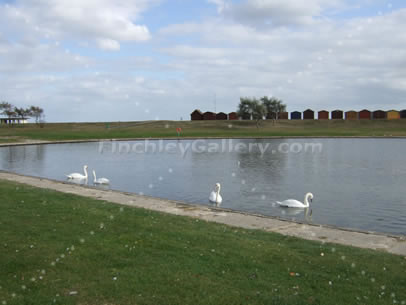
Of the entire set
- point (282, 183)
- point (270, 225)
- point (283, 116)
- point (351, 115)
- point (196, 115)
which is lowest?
point (282, 183)

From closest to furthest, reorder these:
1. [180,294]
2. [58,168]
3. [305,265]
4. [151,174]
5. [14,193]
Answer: [180,294] → [305,265] → [14,193] → [151,174] → [58,168]

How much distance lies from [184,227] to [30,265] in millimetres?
4491

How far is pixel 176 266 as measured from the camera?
26.4 ft

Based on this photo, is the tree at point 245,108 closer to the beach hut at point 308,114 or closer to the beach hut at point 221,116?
the beach hut at point 221,116

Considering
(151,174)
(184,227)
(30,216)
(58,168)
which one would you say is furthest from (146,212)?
(58,168)

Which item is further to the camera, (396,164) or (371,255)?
(396,164)

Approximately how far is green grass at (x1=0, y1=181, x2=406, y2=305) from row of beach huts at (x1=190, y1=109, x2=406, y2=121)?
131 metres

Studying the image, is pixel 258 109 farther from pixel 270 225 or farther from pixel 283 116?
pixel 270 225

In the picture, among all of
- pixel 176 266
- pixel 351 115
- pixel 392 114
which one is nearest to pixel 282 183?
pixel 176 266

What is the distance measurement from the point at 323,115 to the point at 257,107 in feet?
105

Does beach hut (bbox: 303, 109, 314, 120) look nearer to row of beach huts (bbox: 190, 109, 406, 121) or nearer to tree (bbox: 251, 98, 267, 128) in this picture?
row of beach huts (bbox: 190, 109, 406, 121)

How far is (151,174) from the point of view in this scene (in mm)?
31234

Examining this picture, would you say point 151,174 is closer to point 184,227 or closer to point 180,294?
point 184,227

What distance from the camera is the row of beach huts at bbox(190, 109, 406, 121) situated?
460 ft
